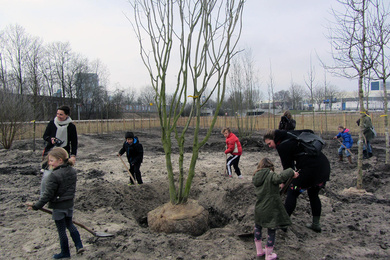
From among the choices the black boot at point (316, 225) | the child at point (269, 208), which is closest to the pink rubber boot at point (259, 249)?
the child at point (269, 208)

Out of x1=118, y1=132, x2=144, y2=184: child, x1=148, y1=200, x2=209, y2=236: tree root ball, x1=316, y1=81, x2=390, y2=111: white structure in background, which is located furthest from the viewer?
x1=316, y1=81, x2=390, y2=111: white structure in background

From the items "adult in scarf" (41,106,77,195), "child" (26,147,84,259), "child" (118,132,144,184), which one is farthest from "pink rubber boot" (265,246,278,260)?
"child" (118,132,144,184)

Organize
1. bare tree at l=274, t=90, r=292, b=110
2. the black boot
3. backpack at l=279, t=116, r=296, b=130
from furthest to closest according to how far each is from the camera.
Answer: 1. bare tree at l=274, t=90, r=292, b=110
2. backpack at l=279, t=116, r=296, b=130
3. the black boot

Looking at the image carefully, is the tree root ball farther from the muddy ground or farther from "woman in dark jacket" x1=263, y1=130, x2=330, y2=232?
"woman in dark jacket" x1=263, y1=130, x2=330, y2=232

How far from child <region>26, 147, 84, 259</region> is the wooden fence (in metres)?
12.5

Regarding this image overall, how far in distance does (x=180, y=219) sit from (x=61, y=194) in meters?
1.69

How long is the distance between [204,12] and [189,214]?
3.01 m

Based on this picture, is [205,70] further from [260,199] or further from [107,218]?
[107,218]

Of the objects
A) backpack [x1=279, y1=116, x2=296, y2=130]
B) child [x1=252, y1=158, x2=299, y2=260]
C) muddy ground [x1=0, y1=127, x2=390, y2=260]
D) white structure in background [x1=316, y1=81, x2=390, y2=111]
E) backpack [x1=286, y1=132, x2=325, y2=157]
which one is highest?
white structure in background [x1=316, y1=81, x2=390, y2=111]

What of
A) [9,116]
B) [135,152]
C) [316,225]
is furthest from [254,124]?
[316,225]

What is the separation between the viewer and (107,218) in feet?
13.5

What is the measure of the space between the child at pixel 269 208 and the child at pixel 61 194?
1.99 meters

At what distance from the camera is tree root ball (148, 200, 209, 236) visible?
3.77 metres

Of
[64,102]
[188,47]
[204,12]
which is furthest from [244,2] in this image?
[64,102]
